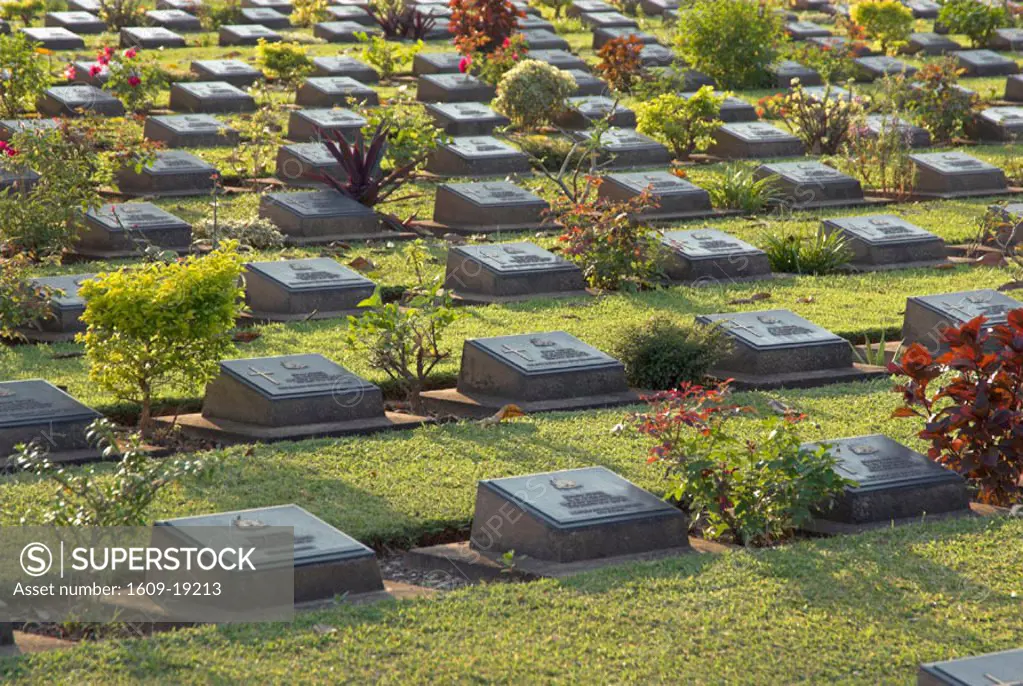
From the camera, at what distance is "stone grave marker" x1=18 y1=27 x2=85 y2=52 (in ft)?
65.1

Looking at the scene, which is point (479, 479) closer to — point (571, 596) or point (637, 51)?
point (571, 596)

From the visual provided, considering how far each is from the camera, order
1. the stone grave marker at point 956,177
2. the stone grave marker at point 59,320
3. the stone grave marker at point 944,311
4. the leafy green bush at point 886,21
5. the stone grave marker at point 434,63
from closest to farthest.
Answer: the stone grave marker at point 59,320 → the stone grave marker at point 944,311 → the stone grave marker at point 956,177 → the stone grave marker at point 434,63 → the leafy green bush at point 886,21

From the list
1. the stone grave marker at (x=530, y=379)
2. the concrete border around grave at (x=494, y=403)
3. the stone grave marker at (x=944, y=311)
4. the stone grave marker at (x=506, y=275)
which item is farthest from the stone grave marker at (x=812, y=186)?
the concrete border around grave at (x=494, y=403)

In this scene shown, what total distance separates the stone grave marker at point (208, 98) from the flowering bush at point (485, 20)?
3485 millimetres

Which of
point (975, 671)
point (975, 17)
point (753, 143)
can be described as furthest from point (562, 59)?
point (975, 671)

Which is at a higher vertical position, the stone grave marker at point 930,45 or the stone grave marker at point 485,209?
the stone grave marker at point 930,45

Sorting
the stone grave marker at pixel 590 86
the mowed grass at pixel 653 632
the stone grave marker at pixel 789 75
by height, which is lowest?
the stone grave marker at pixel 590 86

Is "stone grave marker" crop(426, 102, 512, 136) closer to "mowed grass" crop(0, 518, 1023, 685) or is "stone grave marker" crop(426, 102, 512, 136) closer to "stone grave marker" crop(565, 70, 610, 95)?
"stone grave marker" crop(565, 70, 610, 95)

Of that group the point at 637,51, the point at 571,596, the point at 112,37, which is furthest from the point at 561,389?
the point at 112,37

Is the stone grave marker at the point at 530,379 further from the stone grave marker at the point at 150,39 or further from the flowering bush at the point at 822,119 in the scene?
the stone grave marker at the point at 150,39

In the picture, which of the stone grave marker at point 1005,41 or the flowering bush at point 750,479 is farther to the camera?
the stone grave marker at point 1005,41

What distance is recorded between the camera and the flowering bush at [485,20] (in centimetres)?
1895

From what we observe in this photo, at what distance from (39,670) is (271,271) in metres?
4.81

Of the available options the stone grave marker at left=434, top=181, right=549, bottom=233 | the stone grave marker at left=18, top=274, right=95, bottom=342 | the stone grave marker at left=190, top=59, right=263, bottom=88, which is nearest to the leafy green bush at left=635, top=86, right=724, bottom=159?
the stone grave marker at left=434, top=181, right=549, bottom=233
